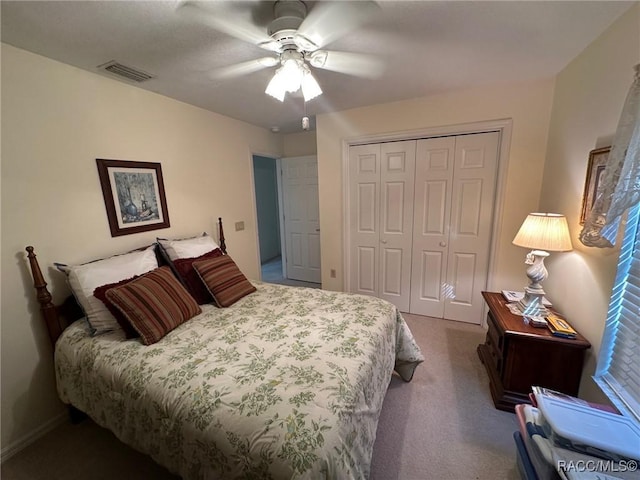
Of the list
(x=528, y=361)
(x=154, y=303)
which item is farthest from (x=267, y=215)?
(x=528, y=361)

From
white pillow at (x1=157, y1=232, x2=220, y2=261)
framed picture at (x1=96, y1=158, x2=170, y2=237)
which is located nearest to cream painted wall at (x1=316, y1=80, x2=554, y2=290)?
white pillow at (x1=157, y1=232, x2=220, y2=261)

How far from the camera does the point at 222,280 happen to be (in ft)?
6.73

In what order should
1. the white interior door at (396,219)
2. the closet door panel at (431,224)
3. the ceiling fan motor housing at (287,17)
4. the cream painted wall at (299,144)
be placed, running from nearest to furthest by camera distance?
the ceiling fan motor housing at (287,17) → the closet door panel at (431,224) → the white interior door at (396,219) → the cream painted wall at (299,144)

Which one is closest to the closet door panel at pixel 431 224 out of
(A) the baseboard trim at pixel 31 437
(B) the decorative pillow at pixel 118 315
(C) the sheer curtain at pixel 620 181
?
(C) the sheer curtain at pixel 620 181

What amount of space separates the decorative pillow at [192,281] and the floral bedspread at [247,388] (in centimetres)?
18

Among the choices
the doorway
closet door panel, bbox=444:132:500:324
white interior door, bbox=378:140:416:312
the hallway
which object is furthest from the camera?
the doorway

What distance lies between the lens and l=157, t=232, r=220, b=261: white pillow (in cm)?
210

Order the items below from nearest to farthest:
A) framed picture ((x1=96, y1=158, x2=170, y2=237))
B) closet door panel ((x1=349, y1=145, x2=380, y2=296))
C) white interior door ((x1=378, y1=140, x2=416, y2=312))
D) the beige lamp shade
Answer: the beige lamp shade, framed picture ((x1=96, y1=158, x2=170, y2=237)), white interior door ((x1=378, y1=140, x2=416, y2=312)), closet door panel ((x1=349, y1=145, x2=380, y2=296))

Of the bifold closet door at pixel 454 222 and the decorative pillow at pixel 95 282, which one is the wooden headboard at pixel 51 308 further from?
the bifold closet door at pixel 454 222

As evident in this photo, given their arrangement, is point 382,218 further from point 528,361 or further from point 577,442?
point 577,442

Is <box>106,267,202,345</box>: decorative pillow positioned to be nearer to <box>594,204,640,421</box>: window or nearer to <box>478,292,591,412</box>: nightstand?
<box>478,292,591,412</box>: nightstand

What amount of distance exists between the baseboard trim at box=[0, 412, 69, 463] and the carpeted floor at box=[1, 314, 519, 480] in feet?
0.11

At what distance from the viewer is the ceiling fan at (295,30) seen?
1.25m

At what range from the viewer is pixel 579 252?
165 centimetres
